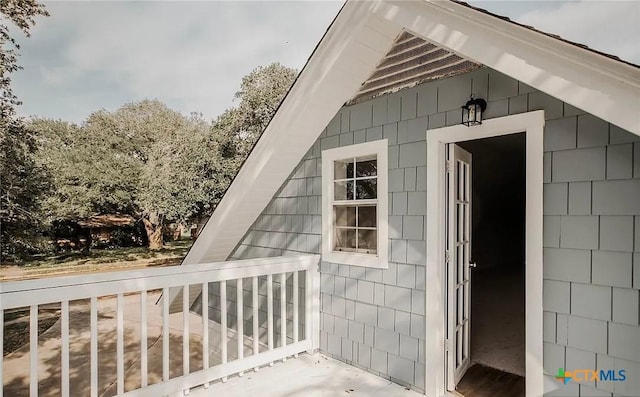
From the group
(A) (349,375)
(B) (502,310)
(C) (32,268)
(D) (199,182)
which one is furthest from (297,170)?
(C) (32,268)

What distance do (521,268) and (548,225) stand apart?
8.28 m

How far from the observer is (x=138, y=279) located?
2637 mm

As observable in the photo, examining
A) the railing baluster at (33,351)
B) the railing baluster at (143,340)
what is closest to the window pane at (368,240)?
the railing baluster at (143,340)

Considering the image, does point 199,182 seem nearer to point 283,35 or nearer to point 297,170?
point 283,35

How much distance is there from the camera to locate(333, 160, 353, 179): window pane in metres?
4.01

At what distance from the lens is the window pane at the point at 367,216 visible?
3754 mm

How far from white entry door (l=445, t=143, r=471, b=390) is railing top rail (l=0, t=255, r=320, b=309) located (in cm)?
168

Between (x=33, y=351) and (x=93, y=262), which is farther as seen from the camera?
(x=93, y=262)

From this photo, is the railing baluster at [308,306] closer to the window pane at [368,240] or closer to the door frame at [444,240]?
the window pane at [368,240]

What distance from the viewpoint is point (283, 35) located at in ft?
43.8

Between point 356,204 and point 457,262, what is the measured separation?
118 cm

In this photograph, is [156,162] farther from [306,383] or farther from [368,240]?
[306,383]

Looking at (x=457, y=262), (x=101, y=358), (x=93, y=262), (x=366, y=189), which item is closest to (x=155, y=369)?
(x=101, y=358)

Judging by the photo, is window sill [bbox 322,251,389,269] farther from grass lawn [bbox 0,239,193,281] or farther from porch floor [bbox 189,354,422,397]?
grass lawn [bbox 0,239,193,281]
